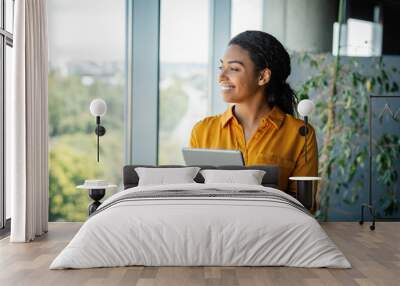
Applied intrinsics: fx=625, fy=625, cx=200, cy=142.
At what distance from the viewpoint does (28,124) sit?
18.1 ft

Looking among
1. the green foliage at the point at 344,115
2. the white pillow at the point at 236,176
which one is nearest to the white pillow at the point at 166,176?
the white pillow at the point at 236,176

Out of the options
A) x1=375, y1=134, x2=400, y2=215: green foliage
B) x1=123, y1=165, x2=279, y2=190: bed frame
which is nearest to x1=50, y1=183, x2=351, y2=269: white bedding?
x1=123, y1=165, x2=279, y2=190: bed frame

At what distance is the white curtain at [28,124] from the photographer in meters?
5.43

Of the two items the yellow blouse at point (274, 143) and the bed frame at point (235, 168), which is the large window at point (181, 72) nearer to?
the yellow blouse at point (274, 143)

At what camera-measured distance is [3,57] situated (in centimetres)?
606

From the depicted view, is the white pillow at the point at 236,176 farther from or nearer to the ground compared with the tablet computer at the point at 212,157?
nearer to the ground

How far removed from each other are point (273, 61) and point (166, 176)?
6.11 ft

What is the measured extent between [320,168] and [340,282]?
3.38 m

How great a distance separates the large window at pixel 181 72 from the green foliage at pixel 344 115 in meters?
1.20

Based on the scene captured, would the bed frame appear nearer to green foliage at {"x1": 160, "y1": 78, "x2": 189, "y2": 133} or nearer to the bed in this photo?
green foliage at {"x1": 160, "y1": 78, "x2": 189, "y2": 133}

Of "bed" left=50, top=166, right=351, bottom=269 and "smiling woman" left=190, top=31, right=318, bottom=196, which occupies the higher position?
"smiling woman" left=190, top=31, right=318, bottom=196

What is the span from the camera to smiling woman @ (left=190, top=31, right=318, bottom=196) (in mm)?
6633

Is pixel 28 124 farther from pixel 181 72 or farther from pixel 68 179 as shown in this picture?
pixel 181 72

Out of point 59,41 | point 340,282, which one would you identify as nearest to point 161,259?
point 340,282
